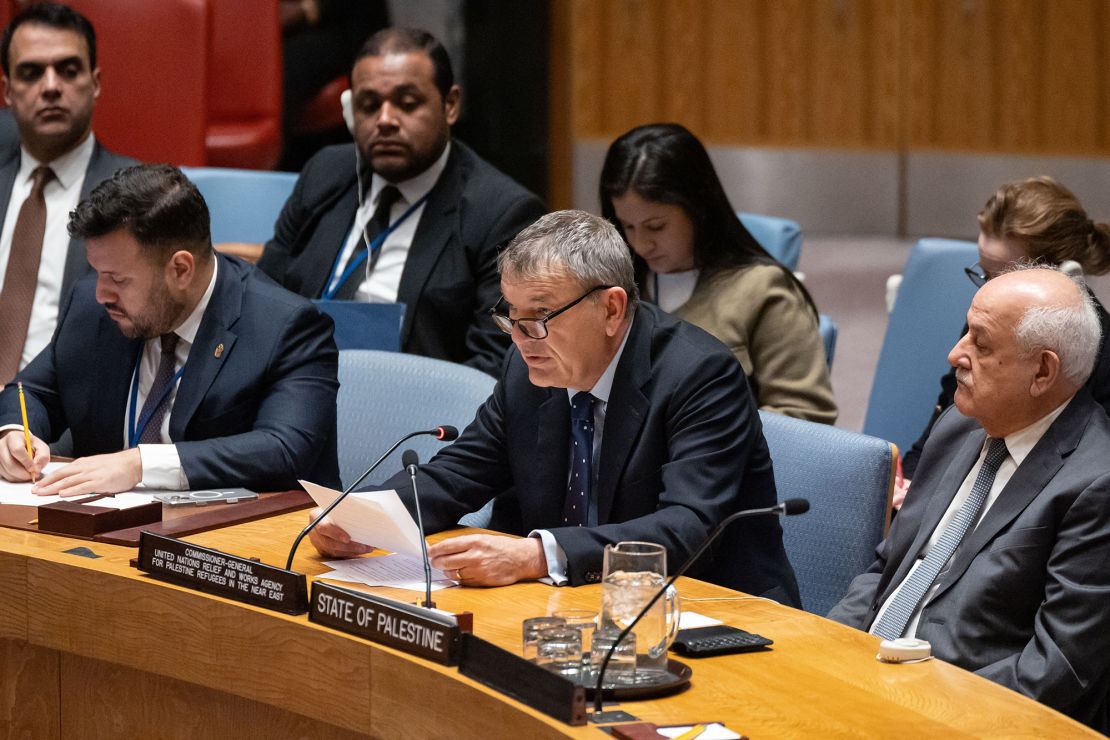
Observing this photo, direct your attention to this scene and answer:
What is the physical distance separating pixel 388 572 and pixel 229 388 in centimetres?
81

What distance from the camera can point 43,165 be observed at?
4.20 meters

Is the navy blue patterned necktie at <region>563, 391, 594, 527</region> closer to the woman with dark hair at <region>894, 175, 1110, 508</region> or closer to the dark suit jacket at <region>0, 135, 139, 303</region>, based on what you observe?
the woman with dark hair at <region>894, 175, 1110, 508</region>

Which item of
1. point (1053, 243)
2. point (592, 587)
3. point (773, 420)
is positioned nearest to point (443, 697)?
point (592, 587)

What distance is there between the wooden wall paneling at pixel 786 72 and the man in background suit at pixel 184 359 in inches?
217

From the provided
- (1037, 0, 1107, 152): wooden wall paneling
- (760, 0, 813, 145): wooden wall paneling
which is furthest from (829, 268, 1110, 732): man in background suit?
(760, 0, 813, 145): wooden wall paneling

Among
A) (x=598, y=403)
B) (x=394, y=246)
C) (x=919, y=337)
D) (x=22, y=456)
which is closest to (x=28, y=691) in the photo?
(x=22, y=456)

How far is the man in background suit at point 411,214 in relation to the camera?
155 inches

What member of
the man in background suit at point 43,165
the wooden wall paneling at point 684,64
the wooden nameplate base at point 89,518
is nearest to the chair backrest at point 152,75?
the man in background suit at point 43,165

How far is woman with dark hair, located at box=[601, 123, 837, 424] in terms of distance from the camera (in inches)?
140

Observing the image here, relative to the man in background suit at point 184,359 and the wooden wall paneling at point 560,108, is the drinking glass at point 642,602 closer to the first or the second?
the man in background suit at point 184,359

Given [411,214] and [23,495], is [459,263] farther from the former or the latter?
[23,495]

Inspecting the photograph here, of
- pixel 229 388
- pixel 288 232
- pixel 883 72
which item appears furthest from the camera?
pixel 883 72

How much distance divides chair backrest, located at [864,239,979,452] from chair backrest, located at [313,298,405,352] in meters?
1.24

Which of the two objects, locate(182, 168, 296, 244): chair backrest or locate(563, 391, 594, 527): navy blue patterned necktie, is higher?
locate(182, 168, 296, 244): chair backrest
